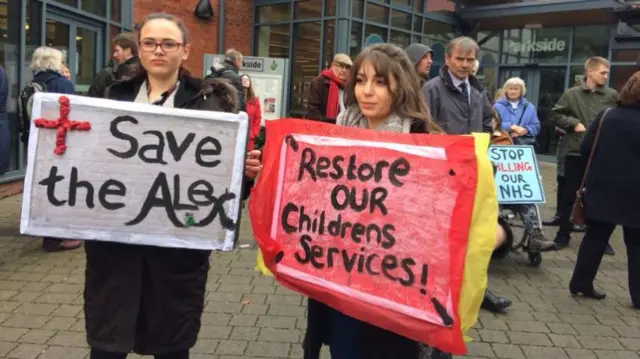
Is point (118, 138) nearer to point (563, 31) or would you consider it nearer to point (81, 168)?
point (81, 168)

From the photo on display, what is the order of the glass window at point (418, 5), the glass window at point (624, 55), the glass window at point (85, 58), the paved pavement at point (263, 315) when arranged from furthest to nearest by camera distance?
the glass window at point (418, 5)
the glass window at point (624, 55)
the glass window at point (85, 58)
the paved pavement at point (263, 315)

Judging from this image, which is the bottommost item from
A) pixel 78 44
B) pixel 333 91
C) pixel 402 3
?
pixel 333 91

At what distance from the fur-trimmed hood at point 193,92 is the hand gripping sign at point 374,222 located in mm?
239

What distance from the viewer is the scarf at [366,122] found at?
2365mm

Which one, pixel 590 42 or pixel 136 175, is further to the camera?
pixel 590 42

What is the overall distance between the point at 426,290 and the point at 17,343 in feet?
8.90

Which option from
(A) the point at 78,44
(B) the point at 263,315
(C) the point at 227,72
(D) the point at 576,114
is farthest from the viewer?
(A) the point at 78,44

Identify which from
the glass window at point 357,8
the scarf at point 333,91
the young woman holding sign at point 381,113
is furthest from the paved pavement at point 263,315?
the glass window at point 357,8

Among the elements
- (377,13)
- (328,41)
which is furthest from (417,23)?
(328,41)

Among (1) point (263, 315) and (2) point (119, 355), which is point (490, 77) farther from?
(2) point (119, 355)

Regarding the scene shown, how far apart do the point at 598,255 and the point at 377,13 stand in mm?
9514

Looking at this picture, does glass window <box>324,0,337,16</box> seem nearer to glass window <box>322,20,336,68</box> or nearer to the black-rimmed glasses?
glass window <box>322,20,336,68</box>

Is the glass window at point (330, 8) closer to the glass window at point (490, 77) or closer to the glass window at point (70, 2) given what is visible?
the glass window at point (490, 77)

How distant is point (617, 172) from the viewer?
461 centimetres
